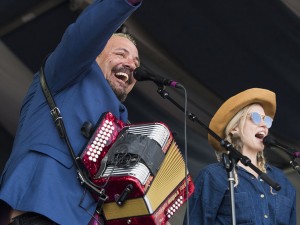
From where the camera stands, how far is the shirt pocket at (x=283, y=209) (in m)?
3.52

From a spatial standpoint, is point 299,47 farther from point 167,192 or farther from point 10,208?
point 10,208

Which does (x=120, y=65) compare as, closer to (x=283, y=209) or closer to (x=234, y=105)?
(x=234, y=105)

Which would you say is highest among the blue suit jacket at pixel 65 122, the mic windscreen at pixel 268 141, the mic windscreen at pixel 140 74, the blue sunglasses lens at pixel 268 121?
the blue sunglasses lens at pixel 268 121

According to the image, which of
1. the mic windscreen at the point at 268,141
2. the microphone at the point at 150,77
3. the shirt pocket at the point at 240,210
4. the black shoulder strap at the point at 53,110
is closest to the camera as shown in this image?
the black shoulder strap at the point at 53,110

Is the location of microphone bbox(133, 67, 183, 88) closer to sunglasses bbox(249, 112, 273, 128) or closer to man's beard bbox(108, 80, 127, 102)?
man's beard bbox(108, 80, 127, 102)

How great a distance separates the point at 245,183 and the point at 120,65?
1015 mm

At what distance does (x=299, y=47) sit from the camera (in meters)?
4.16

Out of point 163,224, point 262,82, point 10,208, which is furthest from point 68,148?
point 262,82

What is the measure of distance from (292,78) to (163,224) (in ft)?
6.74

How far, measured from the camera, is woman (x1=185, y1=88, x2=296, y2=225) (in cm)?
346

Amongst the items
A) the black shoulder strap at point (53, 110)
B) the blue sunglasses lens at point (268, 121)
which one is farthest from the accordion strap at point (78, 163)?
the blue sunglasses lens at point (268, 121)

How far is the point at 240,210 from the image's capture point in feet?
11.2

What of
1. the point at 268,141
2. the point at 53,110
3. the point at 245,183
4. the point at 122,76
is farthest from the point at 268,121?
the point at 53,110

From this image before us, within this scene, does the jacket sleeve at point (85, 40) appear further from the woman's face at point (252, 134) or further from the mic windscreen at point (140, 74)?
the woman's face at point (252, 134)
